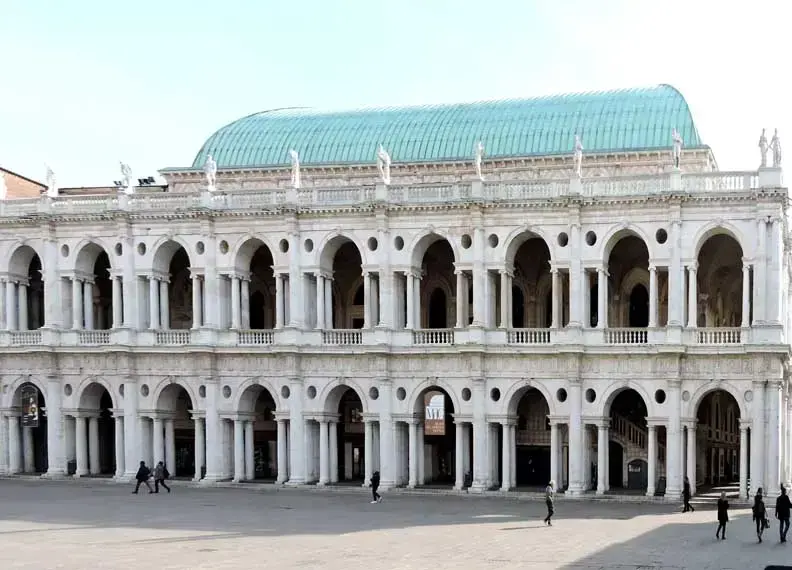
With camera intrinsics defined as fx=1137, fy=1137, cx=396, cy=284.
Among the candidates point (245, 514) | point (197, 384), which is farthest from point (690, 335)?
point (197, 384)

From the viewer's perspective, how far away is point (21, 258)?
55469 millimetres

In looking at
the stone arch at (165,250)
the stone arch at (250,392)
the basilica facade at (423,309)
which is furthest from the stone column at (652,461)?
the stone arch at (165,250)

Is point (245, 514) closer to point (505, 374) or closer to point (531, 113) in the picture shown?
point (505, 374)

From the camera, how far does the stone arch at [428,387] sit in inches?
1923

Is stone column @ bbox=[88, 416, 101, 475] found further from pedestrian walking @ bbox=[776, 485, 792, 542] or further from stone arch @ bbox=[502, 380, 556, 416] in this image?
pedestrian walking @ bbox=[776, 485, 792, 542]

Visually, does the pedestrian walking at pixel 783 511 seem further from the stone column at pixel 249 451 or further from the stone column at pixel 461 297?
Answer: the stone column at pixel 249 451

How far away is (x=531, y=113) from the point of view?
55500mm

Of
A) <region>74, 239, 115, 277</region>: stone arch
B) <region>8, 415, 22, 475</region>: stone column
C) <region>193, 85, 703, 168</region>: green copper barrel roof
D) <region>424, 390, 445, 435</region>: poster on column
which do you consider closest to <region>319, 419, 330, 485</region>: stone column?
<region>424, 390, 445, 435</region>: poster on column

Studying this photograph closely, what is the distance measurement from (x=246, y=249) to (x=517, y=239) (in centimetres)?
1260

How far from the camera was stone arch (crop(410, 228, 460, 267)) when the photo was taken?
160 feet

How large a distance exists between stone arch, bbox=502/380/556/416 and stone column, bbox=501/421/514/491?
0.56m

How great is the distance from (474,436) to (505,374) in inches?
118

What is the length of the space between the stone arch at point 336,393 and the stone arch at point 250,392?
2.20 metres

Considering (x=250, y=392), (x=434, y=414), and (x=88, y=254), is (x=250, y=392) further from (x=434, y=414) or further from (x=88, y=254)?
(x=88, y=254)
